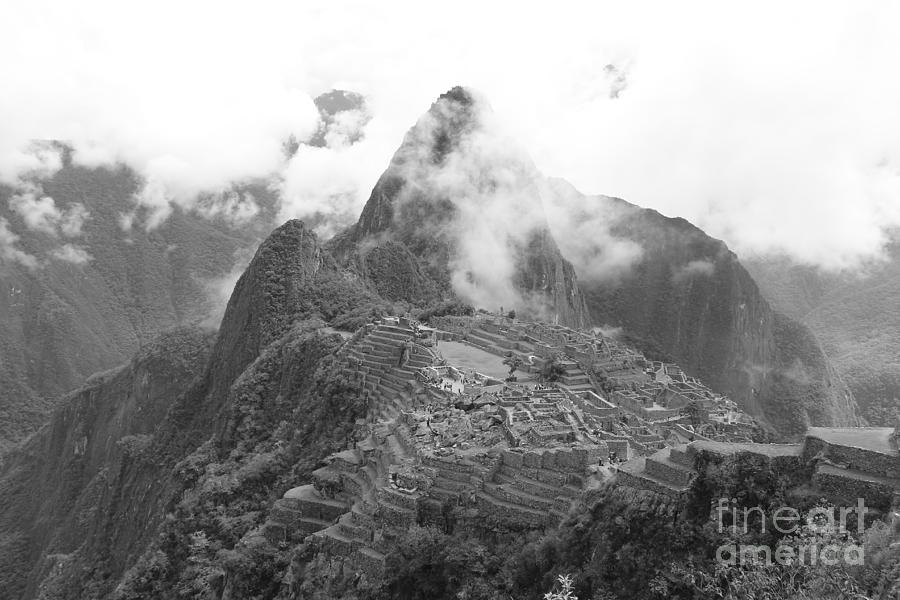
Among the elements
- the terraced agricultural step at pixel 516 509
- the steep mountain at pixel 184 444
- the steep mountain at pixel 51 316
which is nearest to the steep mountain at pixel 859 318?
the steep mountain at pixel 184 444

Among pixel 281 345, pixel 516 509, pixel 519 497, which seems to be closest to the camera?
pixel 516 509

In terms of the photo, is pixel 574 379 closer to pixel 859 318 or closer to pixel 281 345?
pixel 281 345

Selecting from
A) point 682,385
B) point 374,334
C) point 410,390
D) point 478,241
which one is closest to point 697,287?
point 478,241

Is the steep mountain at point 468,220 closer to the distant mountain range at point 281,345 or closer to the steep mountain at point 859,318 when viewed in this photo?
the distant mountain range at point 281,345

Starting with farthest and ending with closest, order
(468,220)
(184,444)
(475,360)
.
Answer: (468,220) → (184,444) → (475,360)

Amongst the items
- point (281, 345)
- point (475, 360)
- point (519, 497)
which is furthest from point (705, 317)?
point (519, 497)

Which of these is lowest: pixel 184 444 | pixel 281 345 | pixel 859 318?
pixel 184 444
